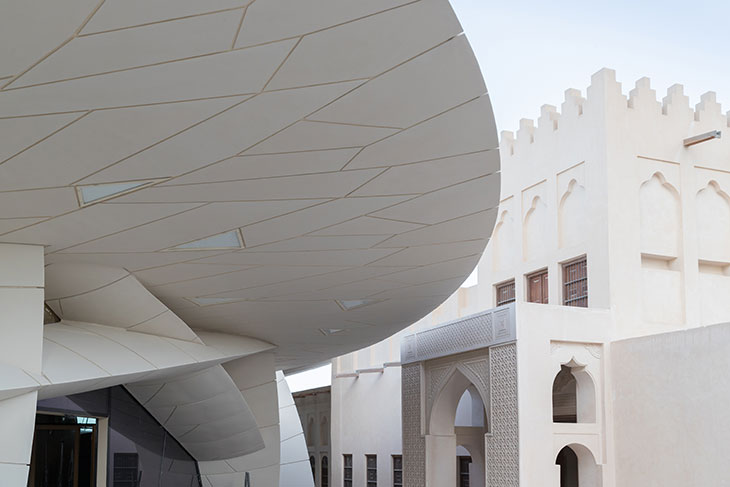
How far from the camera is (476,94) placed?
4828mm

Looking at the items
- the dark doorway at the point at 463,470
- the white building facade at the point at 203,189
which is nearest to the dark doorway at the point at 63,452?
the white building facade at the point at 203,189

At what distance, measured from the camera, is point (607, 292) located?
1585 centimetres

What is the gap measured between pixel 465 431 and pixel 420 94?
14.5 metres

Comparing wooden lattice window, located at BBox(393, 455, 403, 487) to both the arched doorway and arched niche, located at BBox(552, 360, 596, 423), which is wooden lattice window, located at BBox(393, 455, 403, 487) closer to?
the arched doorway

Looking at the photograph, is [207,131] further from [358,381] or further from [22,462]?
[358,381]

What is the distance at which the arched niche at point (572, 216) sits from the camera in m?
17.0

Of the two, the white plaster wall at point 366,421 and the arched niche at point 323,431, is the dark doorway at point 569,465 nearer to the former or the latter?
the white plaster wall at point 366,421

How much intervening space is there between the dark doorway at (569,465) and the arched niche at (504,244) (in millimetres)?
4260

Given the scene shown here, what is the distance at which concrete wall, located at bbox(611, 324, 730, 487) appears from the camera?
12.4 meters

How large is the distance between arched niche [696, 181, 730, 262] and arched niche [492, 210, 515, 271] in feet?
13.3

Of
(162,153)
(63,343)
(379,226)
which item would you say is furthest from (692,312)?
(162,153)

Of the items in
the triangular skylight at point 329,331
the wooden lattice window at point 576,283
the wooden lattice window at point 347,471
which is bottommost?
the wooden lattice window at point 347,471

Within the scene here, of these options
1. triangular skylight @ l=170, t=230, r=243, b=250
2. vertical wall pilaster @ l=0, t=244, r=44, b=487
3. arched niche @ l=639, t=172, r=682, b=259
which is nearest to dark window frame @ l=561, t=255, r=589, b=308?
arched niche @ l=639, t=172, r=682, b=259

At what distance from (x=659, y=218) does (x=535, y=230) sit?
279 centimetres
